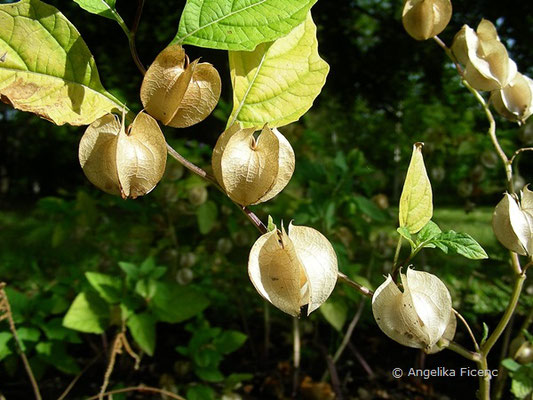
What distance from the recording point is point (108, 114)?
0.30 metres

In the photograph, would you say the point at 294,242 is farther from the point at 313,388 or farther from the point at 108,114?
the point at 313,388

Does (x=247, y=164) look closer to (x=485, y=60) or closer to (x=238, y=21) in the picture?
(x=238, y=21)

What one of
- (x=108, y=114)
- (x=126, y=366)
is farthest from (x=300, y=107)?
(x=126, y=366)

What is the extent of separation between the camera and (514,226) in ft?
1.27

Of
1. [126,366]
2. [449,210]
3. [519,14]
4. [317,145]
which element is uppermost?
[519,14]

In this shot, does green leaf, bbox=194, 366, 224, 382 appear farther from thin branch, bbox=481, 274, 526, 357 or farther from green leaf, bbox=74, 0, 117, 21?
green leaf, bbox=74, 0, 117, 21

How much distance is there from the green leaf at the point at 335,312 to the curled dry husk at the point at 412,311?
2.50 ft

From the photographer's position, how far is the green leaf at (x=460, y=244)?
36 cm

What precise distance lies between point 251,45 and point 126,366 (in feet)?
3.48

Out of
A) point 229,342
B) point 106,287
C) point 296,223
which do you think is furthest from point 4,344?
point 296,223

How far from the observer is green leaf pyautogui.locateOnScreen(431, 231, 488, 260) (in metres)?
0.36

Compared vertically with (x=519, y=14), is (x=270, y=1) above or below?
above

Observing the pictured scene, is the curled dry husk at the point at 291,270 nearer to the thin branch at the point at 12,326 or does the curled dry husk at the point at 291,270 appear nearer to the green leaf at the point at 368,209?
the thin branch at the point at 12,326

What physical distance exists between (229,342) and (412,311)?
0.83 m
